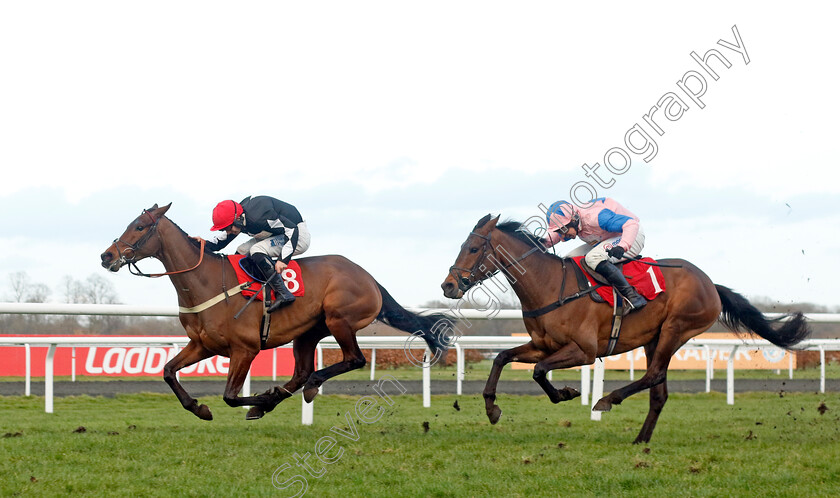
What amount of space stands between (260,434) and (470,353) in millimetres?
12146

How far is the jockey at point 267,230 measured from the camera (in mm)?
6148

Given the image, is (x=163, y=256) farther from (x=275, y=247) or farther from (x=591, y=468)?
(x=591, y=468)

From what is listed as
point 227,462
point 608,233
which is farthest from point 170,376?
point 608,233

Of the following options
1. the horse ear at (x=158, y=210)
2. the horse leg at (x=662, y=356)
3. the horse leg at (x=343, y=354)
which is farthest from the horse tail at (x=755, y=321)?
the horse ear at (x=158, y=210)

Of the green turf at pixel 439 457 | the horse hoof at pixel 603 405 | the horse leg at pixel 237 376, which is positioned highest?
the horse leg at pixel 237 376

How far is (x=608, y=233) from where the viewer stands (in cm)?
661

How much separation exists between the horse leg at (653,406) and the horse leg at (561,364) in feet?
2.26

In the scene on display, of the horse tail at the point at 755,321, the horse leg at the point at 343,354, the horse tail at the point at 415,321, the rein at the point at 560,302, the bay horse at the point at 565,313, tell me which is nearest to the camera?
the bay horse at the point at 565,313

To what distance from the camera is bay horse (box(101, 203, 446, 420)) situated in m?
6.02

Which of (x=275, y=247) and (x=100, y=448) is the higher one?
(x=275, y=247)

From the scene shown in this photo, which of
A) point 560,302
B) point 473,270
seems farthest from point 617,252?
point 473,270

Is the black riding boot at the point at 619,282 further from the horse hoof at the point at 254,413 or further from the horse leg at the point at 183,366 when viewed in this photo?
the horse leg at the point at 183,366

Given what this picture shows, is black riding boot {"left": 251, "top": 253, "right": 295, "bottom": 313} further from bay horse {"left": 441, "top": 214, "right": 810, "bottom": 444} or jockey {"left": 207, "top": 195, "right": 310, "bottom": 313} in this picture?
bay horse {"left": 441, "top": 214, "right": 810, "bottom": 444}

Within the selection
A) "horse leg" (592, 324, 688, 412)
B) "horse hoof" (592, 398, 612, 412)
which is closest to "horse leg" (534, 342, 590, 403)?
"horse hoof" (592, 398, 612, 412)
